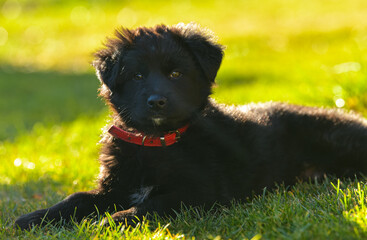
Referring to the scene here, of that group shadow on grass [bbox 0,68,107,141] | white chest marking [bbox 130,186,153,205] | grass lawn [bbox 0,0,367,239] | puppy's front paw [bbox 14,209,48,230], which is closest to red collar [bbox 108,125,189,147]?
white chest marking [bbox 130,186,153,205]

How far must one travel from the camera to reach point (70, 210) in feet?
10.8

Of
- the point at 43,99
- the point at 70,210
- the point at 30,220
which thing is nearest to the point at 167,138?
the point at 70,210

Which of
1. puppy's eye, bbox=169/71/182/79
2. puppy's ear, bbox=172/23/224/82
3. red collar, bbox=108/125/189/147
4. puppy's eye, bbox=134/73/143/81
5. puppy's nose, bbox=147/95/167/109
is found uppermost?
puppy's ear, bbox=172/23/224/82

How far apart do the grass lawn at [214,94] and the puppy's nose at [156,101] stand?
64cm

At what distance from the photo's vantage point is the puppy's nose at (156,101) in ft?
10.2

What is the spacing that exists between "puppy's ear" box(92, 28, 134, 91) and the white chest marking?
68 centimetres

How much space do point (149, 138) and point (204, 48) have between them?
0.70 meters

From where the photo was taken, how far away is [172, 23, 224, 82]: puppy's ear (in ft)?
11.4

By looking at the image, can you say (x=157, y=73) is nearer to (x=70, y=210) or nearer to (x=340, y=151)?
(x=70, y=210)

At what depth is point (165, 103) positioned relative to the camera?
315cm

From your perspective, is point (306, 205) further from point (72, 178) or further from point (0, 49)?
point (0, 49)

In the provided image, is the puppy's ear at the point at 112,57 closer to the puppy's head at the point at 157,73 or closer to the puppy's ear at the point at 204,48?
the puppy's head at the point at 157,73

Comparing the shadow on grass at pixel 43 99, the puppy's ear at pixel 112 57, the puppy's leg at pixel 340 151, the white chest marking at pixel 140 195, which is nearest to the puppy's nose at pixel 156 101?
the puppy's ear at pixel 112 57

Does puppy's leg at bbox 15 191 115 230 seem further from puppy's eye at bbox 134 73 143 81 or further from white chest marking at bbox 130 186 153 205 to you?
puppy's eye at bbox 134 73 143 81
